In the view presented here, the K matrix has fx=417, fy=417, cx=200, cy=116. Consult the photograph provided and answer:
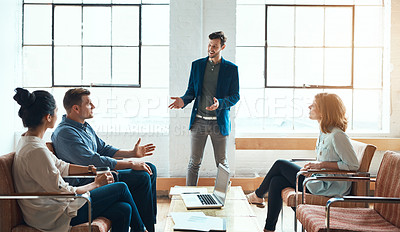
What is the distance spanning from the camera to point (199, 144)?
4418mm

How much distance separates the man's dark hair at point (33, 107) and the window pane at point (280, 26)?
3589 mm

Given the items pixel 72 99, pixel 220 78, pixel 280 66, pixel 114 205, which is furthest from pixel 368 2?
pixel 114 205

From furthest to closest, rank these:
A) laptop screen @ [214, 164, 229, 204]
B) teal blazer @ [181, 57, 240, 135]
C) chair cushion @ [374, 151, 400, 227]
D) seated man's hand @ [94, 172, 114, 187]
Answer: teal blazer @ [181, 57, 240, 135] < laptop screen @ [214, 164, 229, 204] < seated man's hand @ [94, 172, 114, 187] < chair cushion @ [374, 151, 400, 227]

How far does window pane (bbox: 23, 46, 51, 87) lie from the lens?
216 inches

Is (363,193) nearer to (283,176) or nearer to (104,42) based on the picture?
(283,176)

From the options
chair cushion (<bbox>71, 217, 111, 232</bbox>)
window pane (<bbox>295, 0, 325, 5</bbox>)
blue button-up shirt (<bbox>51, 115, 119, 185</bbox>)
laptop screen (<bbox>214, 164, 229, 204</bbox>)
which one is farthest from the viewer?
window pane (<bbox>295, 0, 325, 5</bbox>)

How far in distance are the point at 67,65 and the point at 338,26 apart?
11.8ft

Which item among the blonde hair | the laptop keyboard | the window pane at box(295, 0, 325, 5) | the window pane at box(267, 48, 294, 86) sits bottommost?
the laptop keyboard

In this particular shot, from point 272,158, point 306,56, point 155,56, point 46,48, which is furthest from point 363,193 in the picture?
point 46,48

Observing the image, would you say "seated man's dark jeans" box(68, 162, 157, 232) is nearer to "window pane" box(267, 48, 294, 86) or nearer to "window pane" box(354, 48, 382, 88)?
"window pane" box(267, 48, 294, 86)

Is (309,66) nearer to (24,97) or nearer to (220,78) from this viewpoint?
(220,78)

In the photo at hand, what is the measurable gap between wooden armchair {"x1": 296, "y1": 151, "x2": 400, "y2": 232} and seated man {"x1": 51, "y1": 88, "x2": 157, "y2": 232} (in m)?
1.21

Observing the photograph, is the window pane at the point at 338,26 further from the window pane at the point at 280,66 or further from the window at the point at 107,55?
the window at the point at 107,55

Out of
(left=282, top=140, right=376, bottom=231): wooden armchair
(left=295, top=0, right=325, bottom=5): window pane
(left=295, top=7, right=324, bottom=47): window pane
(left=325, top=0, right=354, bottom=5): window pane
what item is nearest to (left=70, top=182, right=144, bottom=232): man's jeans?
(left=282, top=140, right=376, bottom=231): wooden armchair
